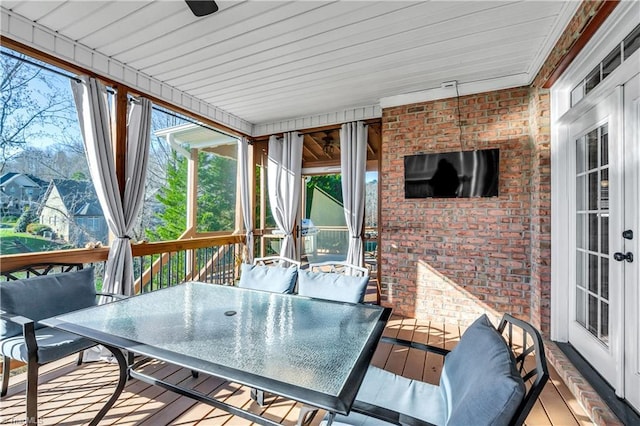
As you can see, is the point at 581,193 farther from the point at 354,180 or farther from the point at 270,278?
the point at 270,278

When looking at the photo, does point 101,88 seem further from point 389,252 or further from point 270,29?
point 389,252

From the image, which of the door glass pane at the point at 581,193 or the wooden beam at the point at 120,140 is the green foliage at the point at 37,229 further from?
the door glass pane at the point at 581,193

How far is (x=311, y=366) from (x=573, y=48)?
108 inches

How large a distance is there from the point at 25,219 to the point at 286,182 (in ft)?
9.73

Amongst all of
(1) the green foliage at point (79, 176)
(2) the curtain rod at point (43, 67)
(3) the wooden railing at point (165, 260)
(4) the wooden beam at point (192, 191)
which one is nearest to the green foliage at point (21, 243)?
(3) the wooden railing at point (165, 260)

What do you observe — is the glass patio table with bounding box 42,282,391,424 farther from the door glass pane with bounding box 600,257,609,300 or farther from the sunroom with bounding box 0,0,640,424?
the door glass pane with bounding box 600,257,609,300

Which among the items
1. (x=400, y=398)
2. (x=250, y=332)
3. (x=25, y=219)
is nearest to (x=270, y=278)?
(x=250, y=332)

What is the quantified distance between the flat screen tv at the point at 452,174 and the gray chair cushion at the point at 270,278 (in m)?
1.94

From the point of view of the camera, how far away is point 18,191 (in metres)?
2.41

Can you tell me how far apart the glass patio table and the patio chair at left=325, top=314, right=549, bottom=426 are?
0.60 ft

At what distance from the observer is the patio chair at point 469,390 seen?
90 centimetres

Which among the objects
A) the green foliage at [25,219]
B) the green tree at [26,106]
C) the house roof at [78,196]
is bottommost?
the green foliage at [25,219]

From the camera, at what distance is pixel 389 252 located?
12.6ft

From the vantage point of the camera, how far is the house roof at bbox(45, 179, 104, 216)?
2682mm
